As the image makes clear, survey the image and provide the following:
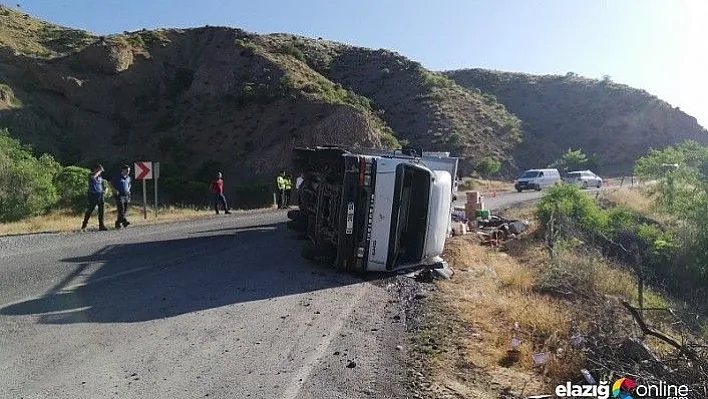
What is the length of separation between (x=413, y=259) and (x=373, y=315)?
3.35m

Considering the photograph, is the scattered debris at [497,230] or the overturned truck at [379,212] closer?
the overturned truck at [379,212]

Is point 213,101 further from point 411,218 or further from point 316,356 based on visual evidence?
point 316,356

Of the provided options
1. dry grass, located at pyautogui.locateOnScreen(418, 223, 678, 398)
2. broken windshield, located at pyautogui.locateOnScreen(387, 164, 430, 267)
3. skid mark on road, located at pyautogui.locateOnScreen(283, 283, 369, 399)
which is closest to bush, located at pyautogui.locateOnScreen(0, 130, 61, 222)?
broken windshield, located at pyautogui.locateOnScreen(387, 164, 430, 267)

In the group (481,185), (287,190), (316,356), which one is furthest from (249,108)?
(316,356)

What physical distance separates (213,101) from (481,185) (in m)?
24.8

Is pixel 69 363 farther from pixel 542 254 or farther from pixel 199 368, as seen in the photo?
pixel 542 254

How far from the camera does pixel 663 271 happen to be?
61.5 feet

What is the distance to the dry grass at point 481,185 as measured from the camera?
140 ft

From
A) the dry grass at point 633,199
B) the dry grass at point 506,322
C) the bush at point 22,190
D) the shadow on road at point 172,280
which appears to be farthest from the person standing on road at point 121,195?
the dry grass at point 633,199

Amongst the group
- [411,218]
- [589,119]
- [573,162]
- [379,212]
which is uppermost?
[589,119]

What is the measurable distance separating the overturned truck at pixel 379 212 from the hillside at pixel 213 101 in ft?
97.7

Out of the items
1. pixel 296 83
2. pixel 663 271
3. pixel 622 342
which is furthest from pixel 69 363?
pixel 296 83

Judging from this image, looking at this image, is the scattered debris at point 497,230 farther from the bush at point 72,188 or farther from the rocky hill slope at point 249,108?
the rocky hill slope at point 249,108

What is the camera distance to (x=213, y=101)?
52344mm
